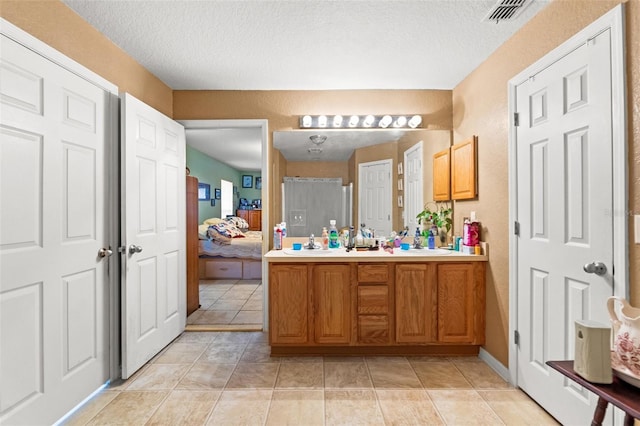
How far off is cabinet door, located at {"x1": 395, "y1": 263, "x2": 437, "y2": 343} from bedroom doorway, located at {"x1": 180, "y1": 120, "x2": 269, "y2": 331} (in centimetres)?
122

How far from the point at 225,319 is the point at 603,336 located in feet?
10.2

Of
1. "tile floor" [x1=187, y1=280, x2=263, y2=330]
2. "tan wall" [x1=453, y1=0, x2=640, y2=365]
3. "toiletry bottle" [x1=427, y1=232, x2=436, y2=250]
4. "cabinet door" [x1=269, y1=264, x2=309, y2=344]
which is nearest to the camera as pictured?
"tan wall" [x1=453, y1=0, x2=640, y2=365]

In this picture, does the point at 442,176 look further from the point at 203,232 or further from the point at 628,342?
the point at 203,232

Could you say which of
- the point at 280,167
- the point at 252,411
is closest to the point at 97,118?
the point at 280,167

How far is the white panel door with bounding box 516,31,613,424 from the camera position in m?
1.47

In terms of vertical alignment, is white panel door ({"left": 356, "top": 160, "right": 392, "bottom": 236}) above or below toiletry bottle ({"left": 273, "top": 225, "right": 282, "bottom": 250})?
above

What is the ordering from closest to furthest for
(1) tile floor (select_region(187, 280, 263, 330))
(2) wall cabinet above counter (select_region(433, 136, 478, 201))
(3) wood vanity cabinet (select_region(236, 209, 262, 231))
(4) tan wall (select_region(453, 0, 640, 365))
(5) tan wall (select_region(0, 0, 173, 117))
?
1. (4) tan wall (select_region(453, 0, 640, 365))
2. (5) tan wall (select_region(0, 0, 173, 117))
3. (2) wall cabinet above counter (select_region(433, 136, 478, 201))
4. (1) tile floor (select_region(187, 280, 263, 330))
5. (3) wood vanity cabinet (select_region(236, 209, 262, 231))

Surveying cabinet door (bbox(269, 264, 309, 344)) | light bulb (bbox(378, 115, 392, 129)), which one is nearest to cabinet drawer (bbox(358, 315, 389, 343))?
cabinet door (bbox(269, 264, 309, 344))

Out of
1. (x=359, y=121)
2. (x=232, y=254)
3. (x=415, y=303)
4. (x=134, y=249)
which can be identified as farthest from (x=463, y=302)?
(x=232, y=254)

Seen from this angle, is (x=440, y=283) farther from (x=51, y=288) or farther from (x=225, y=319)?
(x=51, y=288)

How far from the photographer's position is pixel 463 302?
2.49 metres

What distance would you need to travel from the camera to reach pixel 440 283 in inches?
97.7

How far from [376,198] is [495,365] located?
5.24 feet

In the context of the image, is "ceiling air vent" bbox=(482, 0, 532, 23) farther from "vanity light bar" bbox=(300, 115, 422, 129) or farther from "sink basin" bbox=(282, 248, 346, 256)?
"sink basin" bbox=(282, 248, 346, 256)
